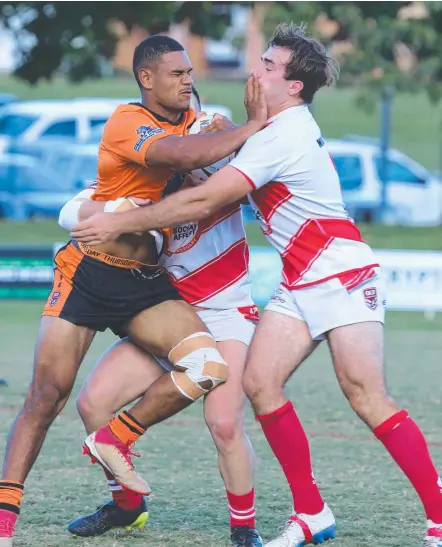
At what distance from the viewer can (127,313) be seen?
5.34 meters

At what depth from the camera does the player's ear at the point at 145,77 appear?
524 cm

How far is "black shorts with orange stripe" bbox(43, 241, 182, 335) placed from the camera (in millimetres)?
5301

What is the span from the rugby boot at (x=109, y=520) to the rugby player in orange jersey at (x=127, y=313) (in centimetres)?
43

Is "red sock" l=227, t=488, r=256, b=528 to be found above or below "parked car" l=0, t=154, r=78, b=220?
above

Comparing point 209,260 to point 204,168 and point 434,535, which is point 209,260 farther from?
point 434,535

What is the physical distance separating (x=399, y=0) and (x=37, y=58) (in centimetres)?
598

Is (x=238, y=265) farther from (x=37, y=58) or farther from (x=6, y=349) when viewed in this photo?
(x=37, y=58)

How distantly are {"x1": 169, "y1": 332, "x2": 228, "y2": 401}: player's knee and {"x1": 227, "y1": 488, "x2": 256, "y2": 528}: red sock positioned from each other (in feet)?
1.55

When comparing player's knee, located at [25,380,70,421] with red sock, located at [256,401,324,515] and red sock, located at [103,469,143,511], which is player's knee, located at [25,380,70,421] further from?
red sock, located at [256,401,324,515]

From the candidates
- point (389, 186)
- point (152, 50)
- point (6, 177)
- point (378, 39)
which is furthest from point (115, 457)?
point (389, 186)

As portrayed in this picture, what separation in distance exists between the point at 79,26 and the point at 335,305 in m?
15.0

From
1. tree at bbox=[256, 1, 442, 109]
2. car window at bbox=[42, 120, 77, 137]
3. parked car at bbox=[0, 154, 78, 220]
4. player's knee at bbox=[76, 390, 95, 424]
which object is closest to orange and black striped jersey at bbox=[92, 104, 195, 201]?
player's knee at bbox=[76, 390, 95, 424]

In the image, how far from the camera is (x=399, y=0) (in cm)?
1912

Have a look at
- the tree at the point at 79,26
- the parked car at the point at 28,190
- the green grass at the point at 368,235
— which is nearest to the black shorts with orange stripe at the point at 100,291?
the green grass at the point at 368,235
